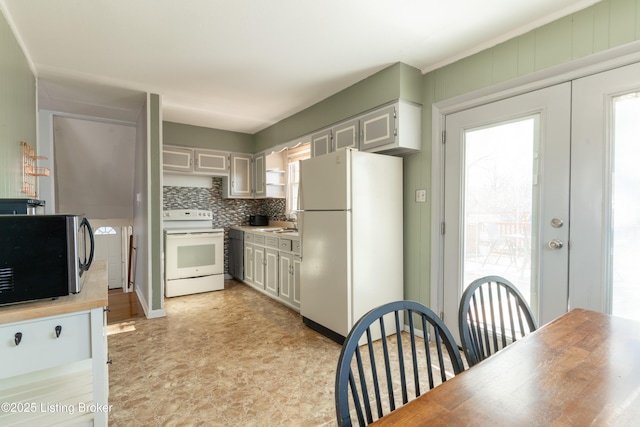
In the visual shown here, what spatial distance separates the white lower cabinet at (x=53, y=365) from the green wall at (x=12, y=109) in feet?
4.13

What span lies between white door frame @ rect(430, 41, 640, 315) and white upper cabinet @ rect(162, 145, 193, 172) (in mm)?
3386

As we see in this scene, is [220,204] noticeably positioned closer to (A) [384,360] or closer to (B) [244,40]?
(B) [244,40]

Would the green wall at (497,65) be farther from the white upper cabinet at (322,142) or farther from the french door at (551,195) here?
the white upper cabinet at (322,142)

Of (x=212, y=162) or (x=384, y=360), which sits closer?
(x=384, y=360)

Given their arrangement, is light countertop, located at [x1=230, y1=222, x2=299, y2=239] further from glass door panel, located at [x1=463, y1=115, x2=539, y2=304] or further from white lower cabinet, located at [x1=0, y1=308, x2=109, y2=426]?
white lower cabinet, located at [x1=0, y1=308, x2=109, y2=426]

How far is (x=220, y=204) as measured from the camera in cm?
514

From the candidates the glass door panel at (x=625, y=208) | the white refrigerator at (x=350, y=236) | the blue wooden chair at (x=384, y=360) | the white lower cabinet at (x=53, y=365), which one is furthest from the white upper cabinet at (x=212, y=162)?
the glass door panel at (x=625, y=208)

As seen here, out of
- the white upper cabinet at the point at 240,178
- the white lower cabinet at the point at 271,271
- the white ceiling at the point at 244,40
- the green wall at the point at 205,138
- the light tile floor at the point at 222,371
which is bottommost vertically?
the light tile floor at the point at 222,371

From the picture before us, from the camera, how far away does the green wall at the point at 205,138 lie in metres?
4.40

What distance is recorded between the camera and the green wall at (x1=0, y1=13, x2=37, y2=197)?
1.88m

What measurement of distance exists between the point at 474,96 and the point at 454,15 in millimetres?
653

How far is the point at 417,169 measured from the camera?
2.84 metres

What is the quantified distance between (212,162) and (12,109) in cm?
269

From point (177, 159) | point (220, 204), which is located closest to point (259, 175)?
point (220, 204)
